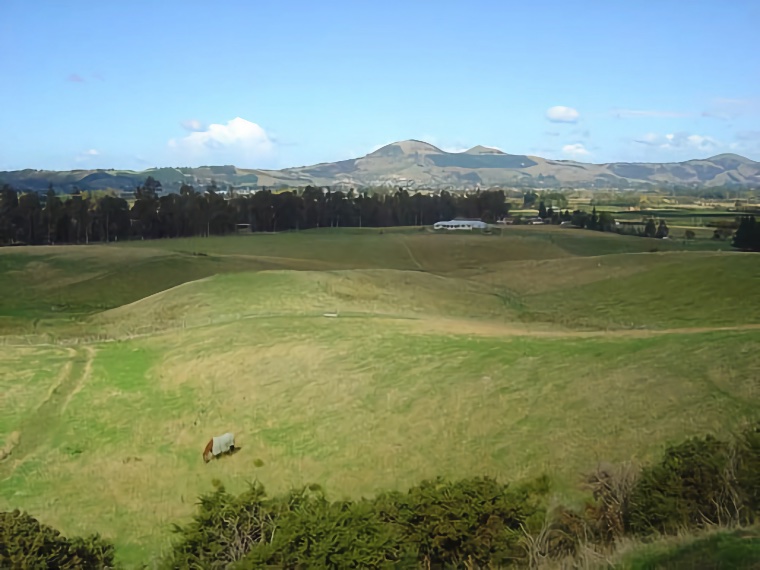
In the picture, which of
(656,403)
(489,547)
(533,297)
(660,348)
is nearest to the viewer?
(489,547)

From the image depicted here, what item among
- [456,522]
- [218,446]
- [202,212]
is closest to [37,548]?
[456,522]

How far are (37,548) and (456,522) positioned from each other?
634 centimetres

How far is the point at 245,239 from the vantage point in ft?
297

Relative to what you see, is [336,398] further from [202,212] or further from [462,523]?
[202,212]

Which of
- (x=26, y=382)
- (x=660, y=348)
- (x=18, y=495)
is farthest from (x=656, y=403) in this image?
(x=26, y=382)

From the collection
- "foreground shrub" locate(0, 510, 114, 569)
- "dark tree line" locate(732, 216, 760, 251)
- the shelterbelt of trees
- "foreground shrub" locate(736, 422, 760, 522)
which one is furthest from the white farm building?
"foreground shrub" locate(0, 510, 114, 569)

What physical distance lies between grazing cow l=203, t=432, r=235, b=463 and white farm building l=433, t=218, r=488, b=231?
264 feet

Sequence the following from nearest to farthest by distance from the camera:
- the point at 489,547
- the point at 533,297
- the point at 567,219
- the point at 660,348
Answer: the point at 489,547 < the point at 660,348 < the point at 533,297 < the point at 567,219

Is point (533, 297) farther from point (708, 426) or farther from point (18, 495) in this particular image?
point (18, 495)

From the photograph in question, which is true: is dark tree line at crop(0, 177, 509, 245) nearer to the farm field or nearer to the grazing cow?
the farm field

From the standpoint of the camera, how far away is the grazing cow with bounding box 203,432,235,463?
19091mm

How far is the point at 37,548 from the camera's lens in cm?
1179

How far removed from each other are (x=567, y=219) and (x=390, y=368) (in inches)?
3429

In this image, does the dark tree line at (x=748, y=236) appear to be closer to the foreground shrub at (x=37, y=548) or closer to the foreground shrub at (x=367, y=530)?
the foreground shrub at (x=367, y=530)
